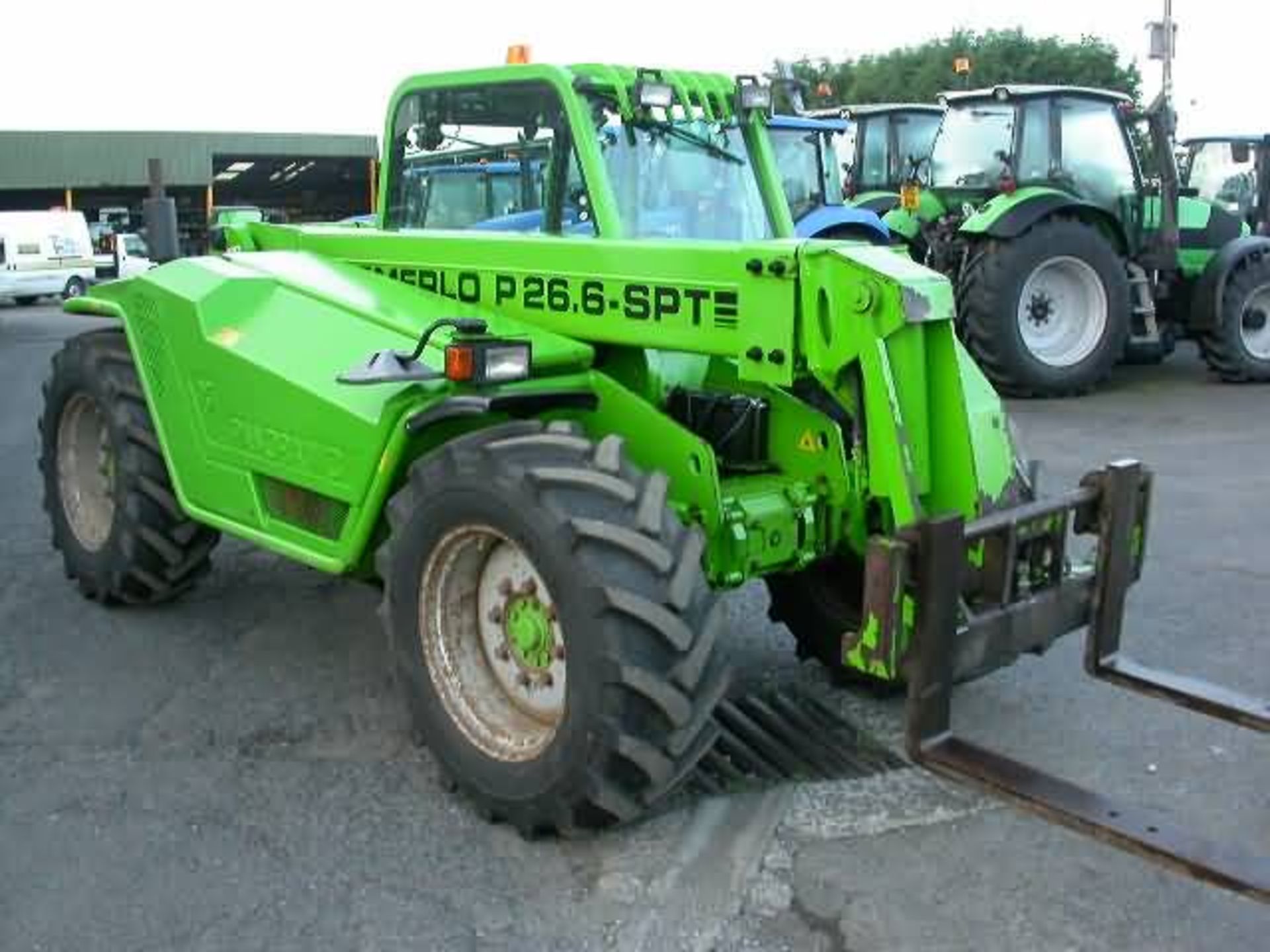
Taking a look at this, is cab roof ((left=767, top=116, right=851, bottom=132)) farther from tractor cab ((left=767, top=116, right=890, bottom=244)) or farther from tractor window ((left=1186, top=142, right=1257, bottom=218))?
tractor window ((left=1186, top=142, right=1257, bottom=218))

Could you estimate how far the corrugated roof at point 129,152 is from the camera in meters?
45.9

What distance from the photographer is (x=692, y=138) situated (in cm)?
484

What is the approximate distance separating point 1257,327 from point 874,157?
574cm

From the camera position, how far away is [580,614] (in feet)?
11.8

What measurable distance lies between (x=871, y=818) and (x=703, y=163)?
7.50ft

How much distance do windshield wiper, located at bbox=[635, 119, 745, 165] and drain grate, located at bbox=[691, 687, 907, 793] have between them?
1923mm

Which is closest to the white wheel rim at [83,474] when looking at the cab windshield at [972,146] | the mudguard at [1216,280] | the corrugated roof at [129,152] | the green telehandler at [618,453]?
the green telehandler at [618,453]

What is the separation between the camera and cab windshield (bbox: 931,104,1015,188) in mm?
12336

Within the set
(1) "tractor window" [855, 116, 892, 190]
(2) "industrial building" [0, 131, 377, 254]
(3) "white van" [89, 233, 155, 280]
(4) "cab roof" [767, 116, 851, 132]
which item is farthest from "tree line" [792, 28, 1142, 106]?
(4) "cab roof" [767, 116, 851, 132]

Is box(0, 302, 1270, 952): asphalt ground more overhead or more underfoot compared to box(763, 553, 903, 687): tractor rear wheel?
more underfoot

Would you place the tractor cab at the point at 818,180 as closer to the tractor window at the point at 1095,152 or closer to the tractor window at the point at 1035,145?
the tractor window at the point at 1035,145

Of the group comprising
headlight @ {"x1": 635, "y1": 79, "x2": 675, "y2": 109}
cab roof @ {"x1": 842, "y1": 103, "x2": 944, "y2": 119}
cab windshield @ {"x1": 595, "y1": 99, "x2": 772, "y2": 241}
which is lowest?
cab windshield @ {"x1": 595, "y1": 99, "x2": 772, "y2": 241}

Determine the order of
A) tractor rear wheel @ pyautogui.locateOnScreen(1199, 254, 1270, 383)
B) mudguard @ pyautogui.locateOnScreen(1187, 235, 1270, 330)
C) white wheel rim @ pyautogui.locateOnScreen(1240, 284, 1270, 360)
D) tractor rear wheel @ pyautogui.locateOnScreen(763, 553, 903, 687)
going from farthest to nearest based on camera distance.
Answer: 1. white wheel rim @ pyautogui.locateOnScreen(1240, 284, 1270, 360)
2. tractor rear wheel @ pyautogui.locateOnScreen(1199, 254, 1270, 383)
3. mudguard @ pyautogui.locateOnScreen(1187, 235, 1270, 330)
4. tractor rear wheel @ pyautogui.locateOnScreen(763, 553, 903, 687)

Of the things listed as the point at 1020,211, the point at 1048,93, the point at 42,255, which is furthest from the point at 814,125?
the point at 42,255
